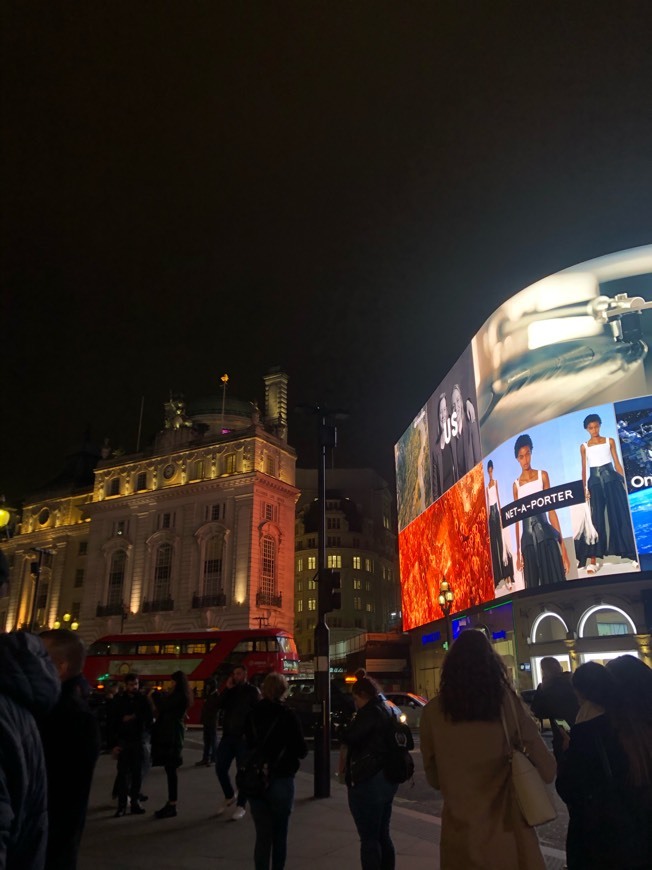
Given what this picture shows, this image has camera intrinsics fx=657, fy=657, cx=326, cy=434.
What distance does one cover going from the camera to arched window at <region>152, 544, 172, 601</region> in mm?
53122

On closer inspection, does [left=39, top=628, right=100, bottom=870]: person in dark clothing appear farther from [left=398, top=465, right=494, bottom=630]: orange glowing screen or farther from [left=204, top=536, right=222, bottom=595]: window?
[left=204, top=536, right=222, bottom=595]: window

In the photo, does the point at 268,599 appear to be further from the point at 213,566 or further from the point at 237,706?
the point at 237,706

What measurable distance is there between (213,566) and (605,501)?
3173 centimetres

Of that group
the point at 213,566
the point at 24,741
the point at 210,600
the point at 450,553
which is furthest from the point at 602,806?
the point at 213,566

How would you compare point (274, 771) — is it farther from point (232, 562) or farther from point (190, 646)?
point (232, 562)

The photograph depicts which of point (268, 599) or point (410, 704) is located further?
point (268, 599)

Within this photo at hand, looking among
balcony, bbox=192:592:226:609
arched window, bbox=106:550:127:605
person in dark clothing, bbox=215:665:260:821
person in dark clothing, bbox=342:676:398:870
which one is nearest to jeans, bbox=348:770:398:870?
person in dark clothing, bbox=342:676:398:870

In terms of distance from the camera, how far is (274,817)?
585cm

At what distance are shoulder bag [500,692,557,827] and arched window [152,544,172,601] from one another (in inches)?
2045

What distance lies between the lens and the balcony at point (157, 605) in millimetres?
51906

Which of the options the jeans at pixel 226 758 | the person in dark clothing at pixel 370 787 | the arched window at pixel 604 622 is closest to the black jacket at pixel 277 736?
the person in dark clothing at pixel 370 787

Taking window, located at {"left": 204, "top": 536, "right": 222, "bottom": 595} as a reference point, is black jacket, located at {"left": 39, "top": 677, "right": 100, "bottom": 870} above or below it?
below

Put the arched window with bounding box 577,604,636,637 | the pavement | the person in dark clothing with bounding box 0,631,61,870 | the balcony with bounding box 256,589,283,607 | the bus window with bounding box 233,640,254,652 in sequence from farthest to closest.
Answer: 1. the balcony with bounding box 256,589,283,607
2. the arched window with bounding box 577,604,636,637
3. the bus window with bounding box 233,640,254,652
4. the pavement
5. the person in dark clothing with bounding box 0,631,61,870

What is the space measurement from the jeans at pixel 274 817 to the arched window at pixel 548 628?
2899cm
